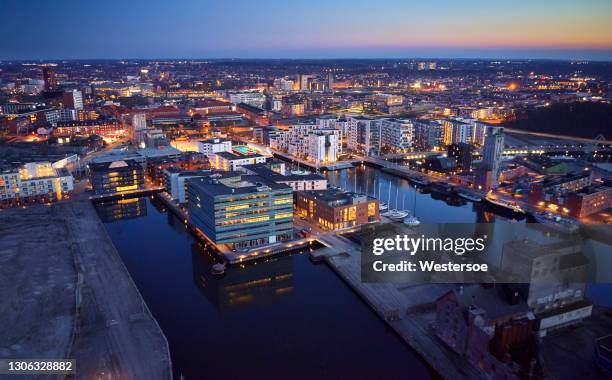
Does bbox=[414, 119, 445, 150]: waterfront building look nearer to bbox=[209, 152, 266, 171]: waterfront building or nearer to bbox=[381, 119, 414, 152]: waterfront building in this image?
bbox=[381, 119, 414, 152]: waterfront building

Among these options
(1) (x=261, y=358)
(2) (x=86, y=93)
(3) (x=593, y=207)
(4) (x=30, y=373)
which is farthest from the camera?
(2) (x=86, y=93)

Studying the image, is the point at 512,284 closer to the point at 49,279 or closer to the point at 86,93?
the point at 49,279

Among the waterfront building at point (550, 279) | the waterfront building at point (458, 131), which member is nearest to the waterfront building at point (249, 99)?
the waterfront building at point (458, 131)

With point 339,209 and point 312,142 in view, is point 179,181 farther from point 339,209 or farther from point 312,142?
point 312,142

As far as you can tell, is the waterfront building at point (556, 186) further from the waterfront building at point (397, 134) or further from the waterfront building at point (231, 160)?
the waterfront building at point (231, 160)

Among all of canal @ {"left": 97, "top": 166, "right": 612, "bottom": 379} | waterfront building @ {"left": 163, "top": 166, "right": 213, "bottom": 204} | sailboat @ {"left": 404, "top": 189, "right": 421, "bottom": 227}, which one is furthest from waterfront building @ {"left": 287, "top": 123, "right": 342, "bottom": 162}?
canal @ {"left": 97, "top": 166, "right": 612, "bottom": 379}

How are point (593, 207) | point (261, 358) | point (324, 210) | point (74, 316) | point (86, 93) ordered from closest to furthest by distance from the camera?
point (261, 358) < point (74, 316) < point (324, 210) < point (593, 207) < point (86, 93)

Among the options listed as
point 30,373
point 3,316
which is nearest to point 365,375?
point 30,373
